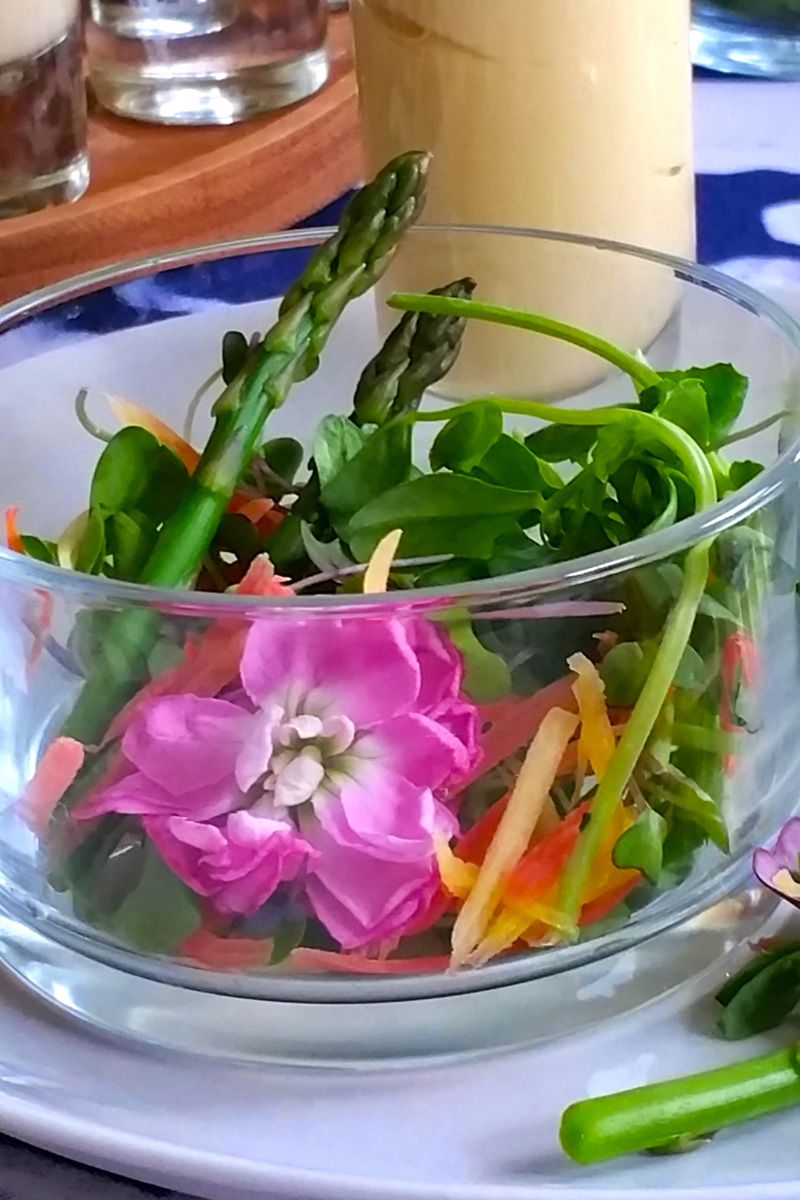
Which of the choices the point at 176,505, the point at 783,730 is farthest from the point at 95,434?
the point at 783,730

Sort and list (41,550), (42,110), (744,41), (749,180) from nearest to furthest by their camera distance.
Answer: (41,550), (42,110), (749,180), (744,41)

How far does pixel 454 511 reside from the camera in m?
0.33

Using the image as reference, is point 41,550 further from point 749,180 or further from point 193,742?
point 749,180

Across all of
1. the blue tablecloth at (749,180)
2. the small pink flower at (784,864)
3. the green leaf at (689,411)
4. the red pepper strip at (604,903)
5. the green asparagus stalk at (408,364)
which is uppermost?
the green leaf at (689,411)

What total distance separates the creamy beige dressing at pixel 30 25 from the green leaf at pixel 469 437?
0.96 ft

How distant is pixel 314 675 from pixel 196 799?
1.2 inches

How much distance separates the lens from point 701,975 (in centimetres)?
31

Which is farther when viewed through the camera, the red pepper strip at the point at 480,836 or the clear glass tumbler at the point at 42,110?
the clear glass tumbler at the point at 42,110

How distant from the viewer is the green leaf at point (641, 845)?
0.97 feet

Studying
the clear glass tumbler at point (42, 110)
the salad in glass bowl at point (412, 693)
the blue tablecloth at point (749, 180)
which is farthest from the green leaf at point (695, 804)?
the clear glass tumbler at point (42, 110)

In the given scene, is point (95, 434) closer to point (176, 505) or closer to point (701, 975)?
point (176, 505)

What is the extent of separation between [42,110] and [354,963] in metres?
0.40

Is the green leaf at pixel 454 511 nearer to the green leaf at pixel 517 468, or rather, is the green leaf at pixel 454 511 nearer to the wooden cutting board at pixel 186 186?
the green leaf at pixel 517 468

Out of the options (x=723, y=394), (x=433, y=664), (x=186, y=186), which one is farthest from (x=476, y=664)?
(x=186, y=186)
